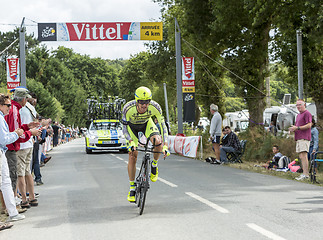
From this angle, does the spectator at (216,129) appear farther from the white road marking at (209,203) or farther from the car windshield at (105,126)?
the car windshield at (105,126)

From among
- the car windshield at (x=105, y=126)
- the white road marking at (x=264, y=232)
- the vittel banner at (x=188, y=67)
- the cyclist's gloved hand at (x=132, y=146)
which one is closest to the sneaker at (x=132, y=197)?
the cyclist's gloved hand at (x=132, y=146)

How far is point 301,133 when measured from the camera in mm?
12148

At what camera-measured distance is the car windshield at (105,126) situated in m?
26.2

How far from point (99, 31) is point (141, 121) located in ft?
65.4

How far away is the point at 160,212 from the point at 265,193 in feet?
9.24

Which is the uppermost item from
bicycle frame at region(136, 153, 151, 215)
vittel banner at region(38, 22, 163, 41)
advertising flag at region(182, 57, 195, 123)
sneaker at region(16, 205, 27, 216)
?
vittel banner at region(38, 22, 163, 41)

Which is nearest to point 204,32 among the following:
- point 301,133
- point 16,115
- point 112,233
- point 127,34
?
point 127,34

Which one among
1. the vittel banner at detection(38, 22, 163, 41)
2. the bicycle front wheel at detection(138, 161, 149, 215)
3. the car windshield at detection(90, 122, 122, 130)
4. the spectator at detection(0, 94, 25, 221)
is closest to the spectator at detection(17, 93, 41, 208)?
the spectator at detection(0, 94, 25, 221)

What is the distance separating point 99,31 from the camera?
88.7 ft

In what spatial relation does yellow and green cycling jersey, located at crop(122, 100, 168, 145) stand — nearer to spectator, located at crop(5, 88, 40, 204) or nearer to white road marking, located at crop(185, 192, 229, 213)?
white road marking, located at crop(185, 192, 229, 213)

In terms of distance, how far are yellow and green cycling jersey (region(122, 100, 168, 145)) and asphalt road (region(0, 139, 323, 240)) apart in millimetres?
1248

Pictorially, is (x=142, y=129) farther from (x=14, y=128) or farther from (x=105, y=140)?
(x=105, y=140)

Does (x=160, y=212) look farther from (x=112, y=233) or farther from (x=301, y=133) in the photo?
(x=301, y=133)

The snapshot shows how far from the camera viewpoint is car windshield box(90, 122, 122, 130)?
86.0 feet
